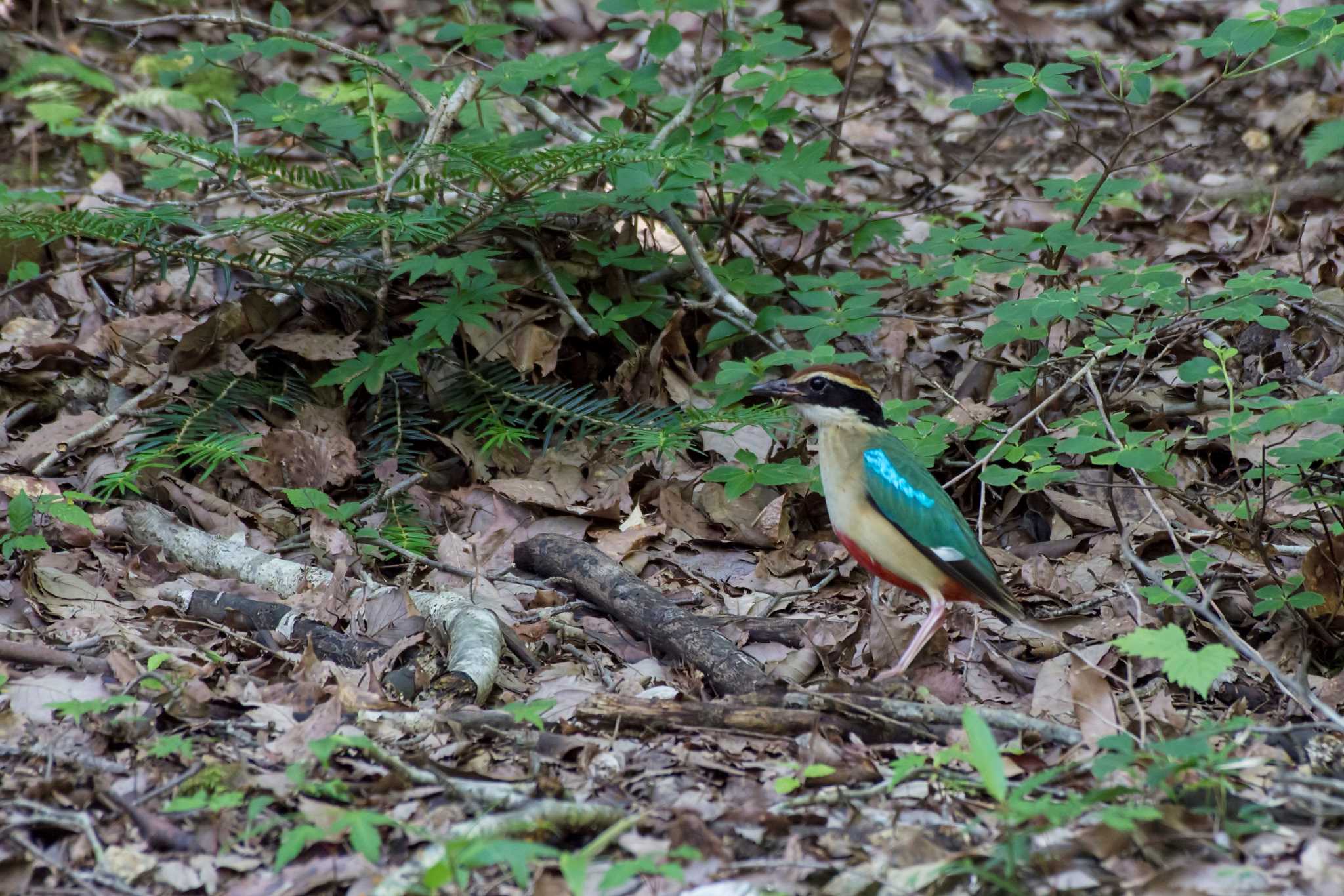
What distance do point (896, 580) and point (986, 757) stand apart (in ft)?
6.27

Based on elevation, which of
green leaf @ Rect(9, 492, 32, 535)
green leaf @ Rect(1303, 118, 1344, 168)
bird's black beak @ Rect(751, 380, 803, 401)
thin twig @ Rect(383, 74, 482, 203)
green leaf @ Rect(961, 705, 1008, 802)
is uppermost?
green leaf @ Rect(1303, 118, 1344, 168)

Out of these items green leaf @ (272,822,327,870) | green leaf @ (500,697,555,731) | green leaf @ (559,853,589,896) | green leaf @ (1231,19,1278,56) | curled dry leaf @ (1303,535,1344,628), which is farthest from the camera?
green leaf @ (1231,19,1278,56)

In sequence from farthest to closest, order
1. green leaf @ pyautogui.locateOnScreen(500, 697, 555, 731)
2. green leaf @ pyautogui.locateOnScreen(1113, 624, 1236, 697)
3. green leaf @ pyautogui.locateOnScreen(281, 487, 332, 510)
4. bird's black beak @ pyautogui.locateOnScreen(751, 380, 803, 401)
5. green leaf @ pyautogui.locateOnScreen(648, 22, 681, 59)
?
1. green leaf @ pyautogui.locateOnScreen(648, 22, 681, 59)
2. green leaf @ pyautogui.locateOnScreen(281, 487, 332, 510)
3. bird's black beak @ pyautogui.locateOnScreen(751, 380, 803, 401)
4. green leaf @ pyautogui.locateOnScreen(500, 697, 555, 731)
5. green leaf @ pyautogui.locateOnScreen(1113, 624, 1236, 697)

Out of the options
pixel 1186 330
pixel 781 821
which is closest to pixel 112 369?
pixel 781 821

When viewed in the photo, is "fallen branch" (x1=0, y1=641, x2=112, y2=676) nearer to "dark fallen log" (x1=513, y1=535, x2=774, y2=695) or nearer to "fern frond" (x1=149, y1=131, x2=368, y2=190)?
"dark fallen log" (x1=513, y1=535, x2=774, y2=695)

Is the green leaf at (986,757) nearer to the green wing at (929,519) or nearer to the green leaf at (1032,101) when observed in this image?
the green wing at (929,519)

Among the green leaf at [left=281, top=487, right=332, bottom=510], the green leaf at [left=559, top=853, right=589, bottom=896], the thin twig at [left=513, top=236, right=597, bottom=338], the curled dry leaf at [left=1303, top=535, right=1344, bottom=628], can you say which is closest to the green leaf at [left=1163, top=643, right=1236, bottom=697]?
the curled dry leaf at [left=1303, top=535, right=1344, bottom=628]

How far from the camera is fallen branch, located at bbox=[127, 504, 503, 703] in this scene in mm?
4668

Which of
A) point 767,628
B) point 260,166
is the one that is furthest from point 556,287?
point 767,628

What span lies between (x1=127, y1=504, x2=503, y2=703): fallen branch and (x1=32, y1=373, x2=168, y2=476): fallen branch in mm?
646

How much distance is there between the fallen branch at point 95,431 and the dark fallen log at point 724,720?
137 inches

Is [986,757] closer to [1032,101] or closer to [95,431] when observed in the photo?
[1032,101]

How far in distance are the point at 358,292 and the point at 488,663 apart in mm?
3019

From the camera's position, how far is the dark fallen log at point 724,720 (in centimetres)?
426
